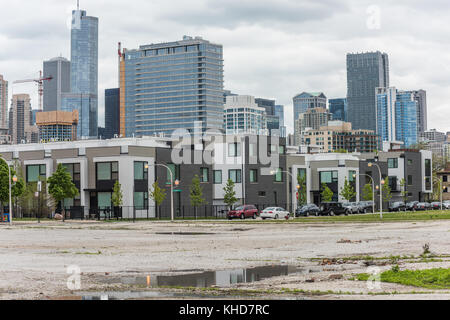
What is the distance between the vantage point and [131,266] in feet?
66.2

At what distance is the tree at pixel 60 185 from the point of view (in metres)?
73.1

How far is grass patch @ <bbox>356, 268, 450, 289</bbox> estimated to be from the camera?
14564 mm

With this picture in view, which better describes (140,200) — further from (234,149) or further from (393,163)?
(393,163)

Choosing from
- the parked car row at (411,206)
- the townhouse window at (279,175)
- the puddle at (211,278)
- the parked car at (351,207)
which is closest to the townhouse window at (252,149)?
the townhouse window at (279,175)

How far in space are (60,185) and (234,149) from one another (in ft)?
90.7

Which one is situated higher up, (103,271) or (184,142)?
(184,142)

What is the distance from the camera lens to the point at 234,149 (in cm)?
9356

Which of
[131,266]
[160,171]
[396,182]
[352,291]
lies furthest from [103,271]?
[396,182]

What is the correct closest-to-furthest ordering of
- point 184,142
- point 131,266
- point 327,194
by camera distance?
point 131,266, point 184,142, point 327,194

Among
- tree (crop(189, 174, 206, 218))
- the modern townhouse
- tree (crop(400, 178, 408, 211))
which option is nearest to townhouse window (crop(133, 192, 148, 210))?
the modern townhouse

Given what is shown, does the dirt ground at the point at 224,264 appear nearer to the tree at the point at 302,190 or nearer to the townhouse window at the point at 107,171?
the townhouse window at the point at 107,171

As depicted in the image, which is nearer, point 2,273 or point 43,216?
point 2,273
